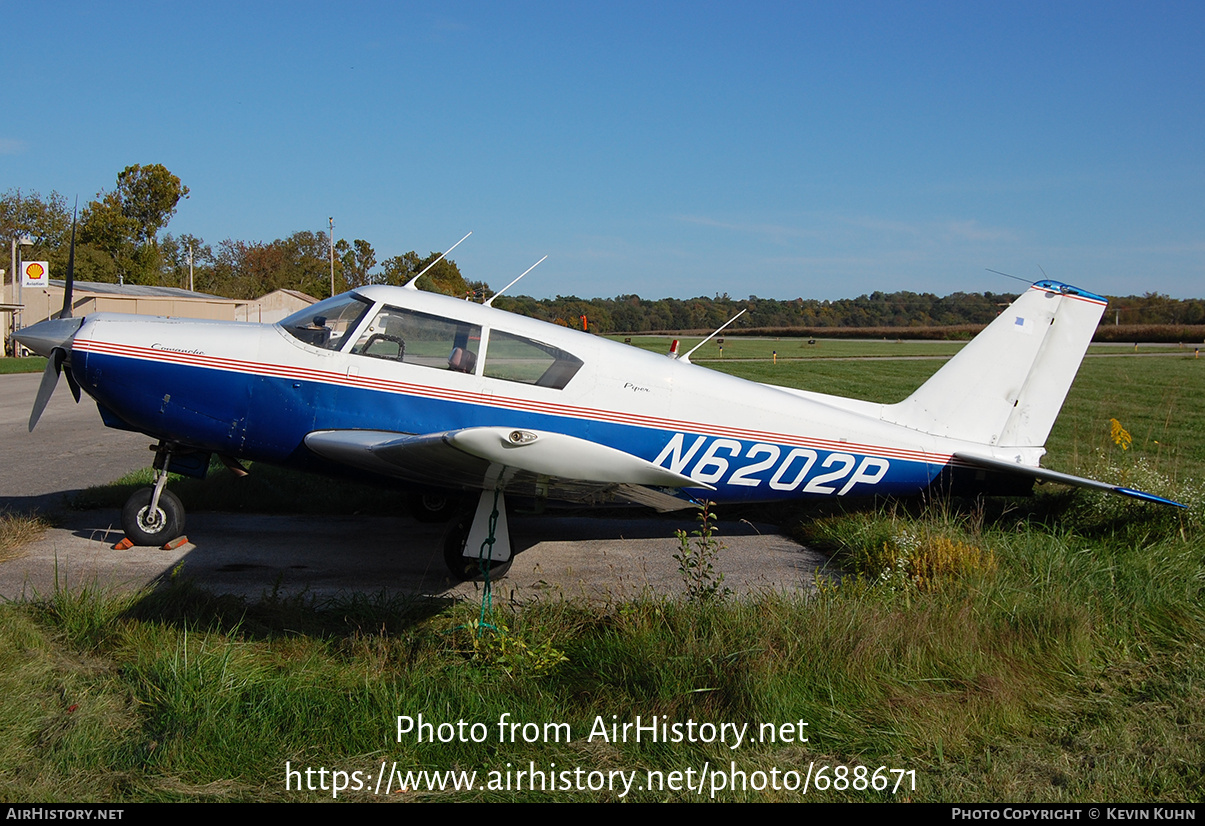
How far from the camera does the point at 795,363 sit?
36.0 m

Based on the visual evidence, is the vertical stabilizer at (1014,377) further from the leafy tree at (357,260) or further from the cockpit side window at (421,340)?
the leafy tree at (357,260)

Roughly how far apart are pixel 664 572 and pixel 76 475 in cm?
760

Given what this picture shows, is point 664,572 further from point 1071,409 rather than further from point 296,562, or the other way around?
point 1071,409

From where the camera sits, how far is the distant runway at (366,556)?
5723mm

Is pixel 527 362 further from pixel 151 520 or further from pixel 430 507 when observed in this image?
pixel 151 520

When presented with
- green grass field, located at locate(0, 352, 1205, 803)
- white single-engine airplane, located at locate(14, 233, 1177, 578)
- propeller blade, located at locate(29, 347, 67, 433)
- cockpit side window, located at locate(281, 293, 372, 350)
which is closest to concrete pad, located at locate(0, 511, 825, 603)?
white single-engine airplane, located at locate(14, 233, 1177, 578)

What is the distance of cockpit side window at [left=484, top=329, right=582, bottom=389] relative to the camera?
6.09 metres

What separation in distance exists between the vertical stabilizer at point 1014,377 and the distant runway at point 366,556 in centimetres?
185

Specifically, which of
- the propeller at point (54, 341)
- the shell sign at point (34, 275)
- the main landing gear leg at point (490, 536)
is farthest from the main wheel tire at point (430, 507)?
the shell sign at point (34, 275)

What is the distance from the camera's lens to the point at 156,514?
6.50 m

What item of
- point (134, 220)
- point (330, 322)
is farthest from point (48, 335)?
point (134, 220)

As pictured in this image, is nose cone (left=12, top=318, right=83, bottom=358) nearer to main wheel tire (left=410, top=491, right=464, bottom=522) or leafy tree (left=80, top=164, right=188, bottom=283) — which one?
main wheel tire (left=410, top=491, right=464, bottom=522)

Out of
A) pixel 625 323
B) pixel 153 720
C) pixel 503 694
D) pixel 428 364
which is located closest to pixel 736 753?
pixel 503 694

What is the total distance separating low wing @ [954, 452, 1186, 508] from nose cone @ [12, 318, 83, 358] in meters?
7.52
